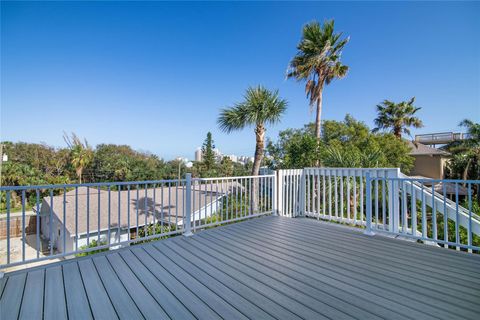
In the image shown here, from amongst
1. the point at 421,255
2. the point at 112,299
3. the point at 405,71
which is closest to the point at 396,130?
the point at 405,71

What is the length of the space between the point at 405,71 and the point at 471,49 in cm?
296

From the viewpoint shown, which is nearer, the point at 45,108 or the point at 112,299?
the point at 112,299

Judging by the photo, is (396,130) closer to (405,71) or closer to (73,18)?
(405,71)

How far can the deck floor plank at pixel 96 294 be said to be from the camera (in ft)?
4.92

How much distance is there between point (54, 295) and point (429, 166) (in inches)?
943

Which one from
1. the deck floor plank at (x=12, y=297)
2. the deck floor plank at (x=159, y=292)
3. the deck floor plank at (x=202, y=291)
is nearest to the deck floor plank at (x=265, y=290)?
the deck floor plank at (x=202, y=291)

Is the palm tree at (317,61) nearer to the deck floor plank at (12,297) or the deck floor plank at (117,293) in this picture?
the deck floor plank at (117,293)

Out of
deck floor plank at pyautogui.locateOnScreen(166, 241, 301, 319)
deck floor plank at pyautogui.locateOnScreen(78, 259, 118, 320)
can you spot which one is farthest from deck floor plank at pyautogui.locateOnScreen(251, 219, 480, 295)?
deck floor plank at pyautogui.locateOnScreen(78, 259, 118, 320)

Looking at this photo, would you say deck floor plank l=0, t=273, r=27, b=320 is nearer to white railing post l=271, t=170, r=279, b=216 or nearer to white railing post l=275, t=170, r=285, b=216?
white railing post l=271, t=170, r=279, b=216

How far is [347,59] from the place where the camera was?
10.7 meters

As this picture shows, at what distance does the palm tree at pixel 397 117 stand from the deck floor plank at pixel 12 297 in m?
21.1

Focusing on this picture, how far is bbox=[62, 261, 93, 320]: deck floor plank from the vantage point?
151 centimetres

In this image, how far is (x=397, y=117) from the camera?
55.9 feet

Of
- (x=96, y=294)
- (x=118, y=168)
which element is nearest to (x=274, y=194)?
(x=96, y=294)
